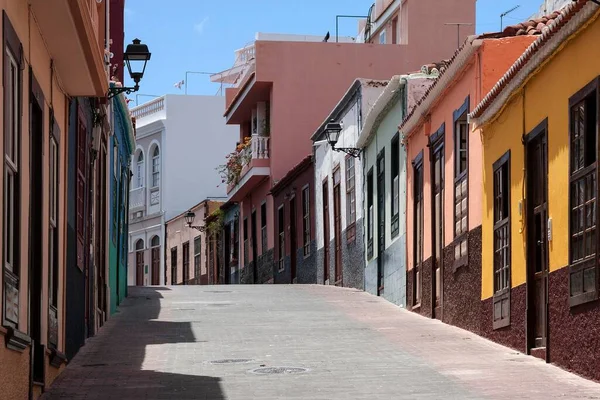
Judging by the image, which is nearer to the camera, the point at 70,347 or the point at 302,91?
the point at 70,347

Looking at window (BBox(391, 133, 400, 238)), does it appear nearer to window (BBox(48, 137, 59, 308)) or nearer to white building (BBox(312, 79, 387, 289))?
white building (BBox(312, 79, 387, 289))

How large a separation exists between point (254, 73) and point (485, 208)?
67.2 feet

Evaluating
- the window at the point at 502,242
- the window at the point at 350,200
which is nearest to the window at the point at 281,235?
the window at the point at 350,200

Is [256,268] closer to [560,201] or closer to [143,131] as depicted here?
[143,131]

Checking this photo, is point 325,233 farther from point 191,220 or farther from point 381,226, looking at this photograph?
point 191,220

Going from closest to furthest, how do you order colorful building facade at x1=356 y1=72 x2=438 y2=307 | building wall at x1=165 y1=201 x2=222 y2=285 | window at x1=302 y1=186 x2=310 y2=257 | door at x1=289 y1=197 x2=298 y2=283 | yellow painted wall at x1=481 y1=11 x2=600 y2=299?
yellow painted wall at x1=481 y1=11 x2=600 y2=299 < colorful building facade at x1=356 y1=72 x2=438 y2=307 < window at x1=302 y1=186 x2=310 y2=257 < door at x1=289 y1=197 x2=298 y2=283 < building wall at x1=165 y1=201 x2=222 y2=285

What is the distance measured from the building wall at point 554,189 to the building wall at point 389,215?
20.9ft

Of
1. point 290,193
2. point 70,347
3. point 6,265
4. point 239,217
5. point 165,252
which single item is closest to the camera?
point 6,265

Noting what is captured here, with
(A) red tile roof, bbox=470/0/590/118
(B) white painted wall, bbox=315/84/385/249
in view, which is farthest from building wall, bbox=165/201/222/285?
(A) red tile roof, bbox=470/0/590/118

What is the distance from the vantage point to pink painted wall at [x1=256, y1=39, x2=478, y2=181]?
36.3 meters

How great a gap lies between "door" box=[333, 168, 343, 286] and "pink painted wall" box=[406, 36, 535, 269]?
299 inches

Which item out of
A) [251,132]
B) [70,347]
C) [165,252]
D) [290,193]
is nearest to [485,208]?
[70,347]

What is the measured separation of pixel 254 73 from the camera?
1451 inches

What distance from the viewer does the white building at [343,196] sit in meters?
27.0
